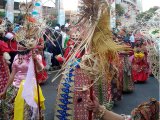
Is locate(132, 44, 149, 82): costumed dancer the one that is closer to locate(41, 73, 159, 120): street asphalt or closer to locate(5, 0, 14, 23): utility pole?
locate(41, 73, 159, 120): street asphalt

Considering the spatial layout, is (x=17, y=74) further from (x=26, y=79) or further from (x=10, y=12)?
(x=10, y=12)

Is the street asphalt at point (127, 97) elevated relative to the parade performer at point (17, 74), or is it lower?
lower

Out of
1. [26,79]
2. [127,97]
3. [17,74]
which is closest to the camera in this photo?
[26,79]

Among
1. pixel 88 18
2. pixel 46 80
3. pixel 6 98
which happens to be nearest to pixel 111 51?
pixel 88 18

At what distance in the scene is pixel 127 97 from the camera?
7.57 m

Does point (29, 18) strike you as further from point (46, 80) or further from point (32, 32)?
point (46, 80)

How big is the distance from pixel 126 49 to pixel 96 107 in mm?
574

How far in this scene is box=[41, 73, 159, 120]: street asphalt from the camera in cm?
617

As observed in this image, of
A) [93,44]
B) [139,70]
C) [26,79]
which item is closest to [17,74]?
[26,79]

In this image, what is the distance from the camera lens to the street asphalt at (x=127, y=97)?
6.17 metres

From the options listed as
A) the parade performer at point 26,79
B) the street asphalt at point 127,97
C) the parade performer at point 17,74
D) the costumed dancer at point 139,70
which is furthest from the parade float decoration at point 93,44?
the costumed dancer at point 139,70

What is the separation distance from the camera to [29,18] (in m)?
3.29

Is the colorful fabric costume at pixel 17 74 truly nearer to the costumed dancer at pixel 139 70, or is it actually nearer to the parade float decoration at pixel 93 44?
the parade float decoration at pixel 93 44

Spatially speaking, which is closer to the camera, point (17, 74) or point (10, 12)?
point (17, 74)
